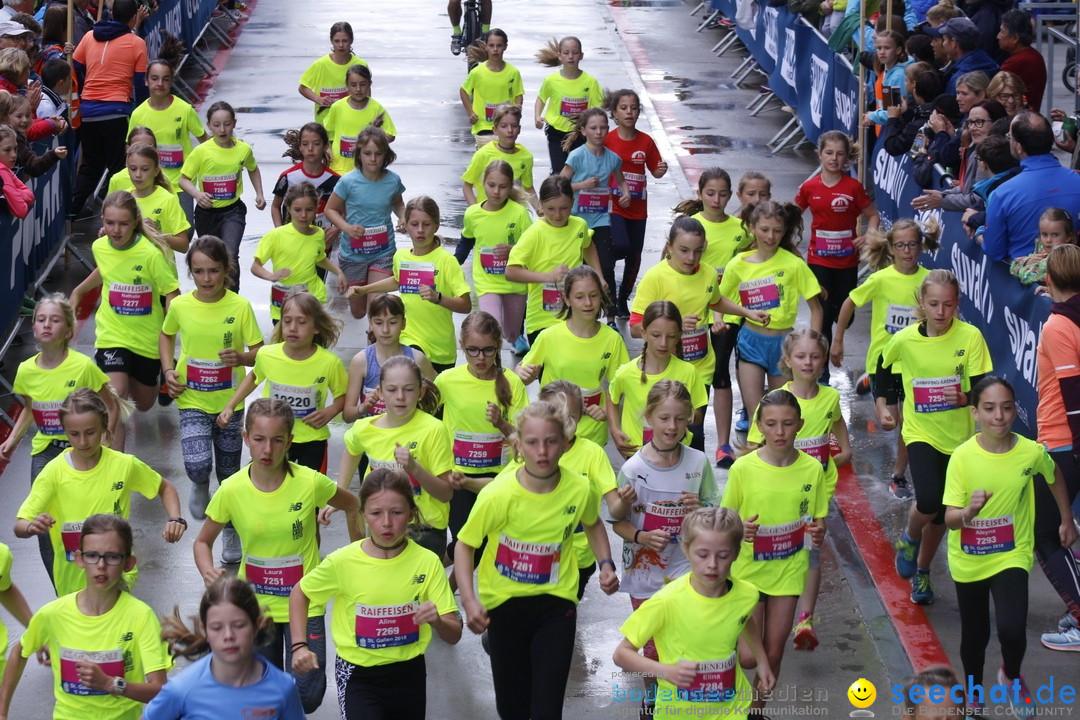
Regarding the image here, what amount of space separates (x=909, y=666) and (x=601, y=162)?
18.6 feet

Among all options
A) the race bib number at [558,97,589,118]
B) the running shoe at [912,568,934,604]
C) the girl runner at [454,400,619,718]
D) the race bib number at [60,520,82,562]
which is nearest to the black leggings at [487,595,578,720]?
the girl runner at [454,400,619,718]

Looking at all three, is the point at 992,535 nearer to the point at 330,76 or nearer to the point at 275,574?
the point at 275,574

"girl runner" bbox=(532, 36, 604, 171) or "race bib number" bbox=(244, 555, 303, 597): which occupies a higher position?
"race bib number" bbox=(244, 555, 303, 597)

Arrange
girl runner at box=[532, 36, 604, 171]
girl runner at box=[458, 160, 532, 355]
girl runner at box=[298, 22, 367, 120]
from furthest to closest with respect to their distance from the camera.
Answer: girl runner at box=[298, 22, 367, 120]
girl runner at box=[532, 36, 604, 171]
girl runner at box=[458, 160, 532, 355]

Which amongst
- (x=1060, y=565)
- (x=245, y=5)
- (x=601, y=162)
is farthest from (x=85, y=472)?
(x=245, y=5)

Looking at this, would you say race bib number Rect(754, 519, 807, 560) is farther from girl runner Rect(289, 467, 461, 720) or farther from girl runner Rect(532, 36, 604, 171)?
girl runner Rect(532, 36, 604, 171)

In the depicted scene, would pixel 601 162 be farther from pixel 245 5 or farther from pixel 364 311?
pixel 245 5

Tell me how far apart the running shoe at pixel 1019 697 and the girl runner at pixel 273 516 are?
3136 millimetres

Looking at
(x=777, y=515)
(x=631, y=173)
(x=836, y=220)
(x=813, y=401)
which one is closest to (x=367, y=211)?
(x=631, y=173)

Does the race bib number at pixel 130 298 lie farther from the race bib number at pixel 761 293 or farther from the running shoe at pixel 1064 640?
the running shoe at pixel 1064 640

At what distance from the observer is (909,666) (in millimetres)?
8086

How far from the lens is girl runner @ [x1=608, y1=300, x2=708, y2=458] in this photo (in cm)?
851

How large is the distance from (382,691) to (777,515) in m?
2.00

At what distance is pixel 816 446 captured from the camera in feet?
27.4
